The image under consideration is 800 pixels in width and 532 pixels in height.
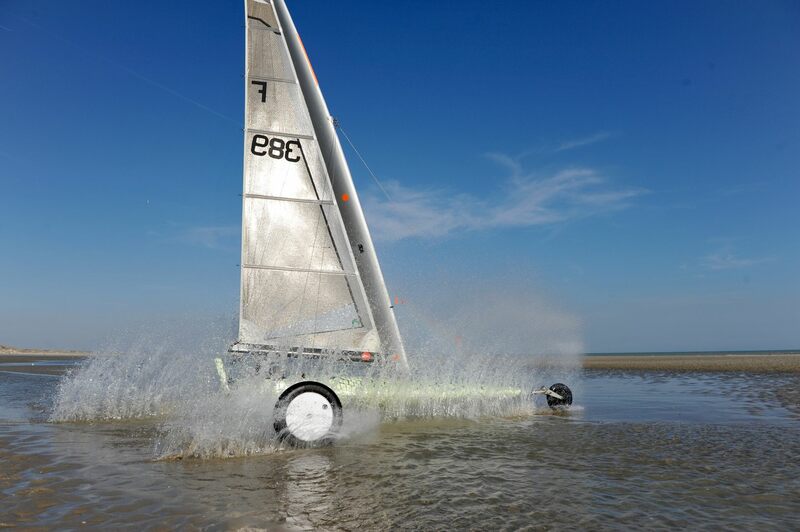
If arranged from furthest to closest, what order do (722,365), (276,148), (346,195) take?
(722,365) → (346,195) → (276,148)

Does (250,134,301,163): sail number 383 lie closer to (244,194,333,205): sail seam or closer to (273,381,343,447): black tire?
(244,194,333,205): sail seam

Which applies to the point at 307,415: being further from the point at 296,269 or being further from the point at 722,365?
the point at 722,365

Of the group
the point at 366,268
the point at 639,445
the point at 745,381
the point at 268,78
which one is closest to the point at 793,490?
the point at 639,445

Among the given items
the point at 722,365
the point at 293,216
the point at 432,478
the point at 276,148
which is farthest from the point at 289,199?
the point at 722,365

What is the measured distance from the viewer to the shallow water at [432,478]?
4.05 m

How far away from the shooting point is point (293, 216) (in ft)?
32.5

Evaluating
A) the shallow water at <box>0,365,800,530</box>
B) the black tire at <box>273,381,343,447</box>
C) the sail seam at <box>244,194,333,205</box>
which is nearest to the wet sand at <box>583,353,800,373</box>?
the shallow water at <box>0,365,800,530</box>

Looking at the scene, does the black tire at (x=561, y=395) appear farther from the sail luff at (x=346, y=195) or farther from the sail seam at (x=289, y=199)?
the sail seam at (x=289, y=199)

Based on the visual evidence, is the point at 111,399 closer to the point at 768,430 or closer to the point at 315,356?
the point at 315,356

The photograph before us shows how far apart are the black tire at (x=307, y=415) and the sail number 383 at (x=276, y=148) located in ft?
15.9

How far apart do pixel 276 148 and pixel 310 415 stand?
5.33m

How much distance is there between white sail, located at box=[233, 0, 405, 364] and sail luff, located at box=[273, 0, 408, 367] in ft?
0.06

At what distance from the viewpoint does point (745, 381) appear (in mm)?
18516

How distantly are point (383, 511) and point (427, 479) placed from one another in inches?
42.2
